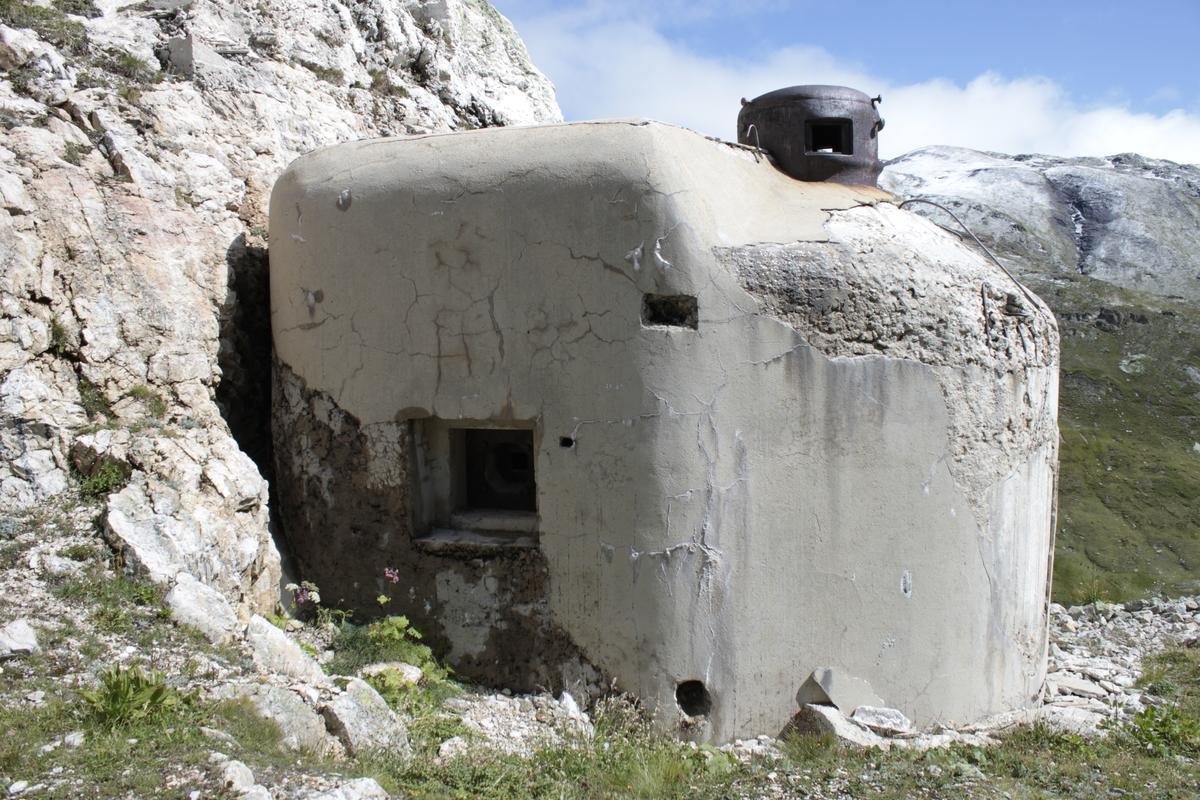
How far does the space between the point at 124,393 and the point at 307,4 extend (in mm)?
4565

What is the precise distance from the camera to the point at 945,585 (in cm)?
506

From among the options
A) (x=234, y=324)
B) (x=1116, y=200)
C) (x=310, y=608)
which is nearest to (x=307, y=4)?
(x=234, y=324)

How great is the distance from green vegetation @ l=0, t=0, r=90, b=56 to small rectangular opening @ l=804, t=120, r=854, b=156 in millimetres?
4981

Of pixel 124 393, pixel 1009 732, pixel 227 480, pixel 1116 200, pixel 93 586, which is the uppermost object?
pixel 1116 200

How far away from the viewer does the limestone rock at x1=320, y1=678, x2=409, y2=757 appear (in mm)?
3766

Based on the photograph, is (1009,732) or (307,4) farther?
(307,4)

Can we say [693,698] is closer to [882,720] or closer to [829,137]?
[882,720]

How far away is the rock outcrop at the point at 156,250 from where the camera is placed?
4.55 meters

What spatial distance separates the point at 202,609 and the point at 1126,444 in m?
16.1

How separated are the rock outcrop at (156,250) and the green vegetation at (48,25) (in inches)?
0.8

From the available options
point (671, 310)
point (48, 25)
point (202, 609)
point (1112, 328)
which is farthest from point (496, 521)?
point (1112, 328)

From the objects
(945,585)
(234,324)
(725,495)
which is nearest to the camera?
(725,495)

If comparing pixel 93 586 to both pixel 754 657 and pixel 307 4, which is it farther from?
pixel 307 4

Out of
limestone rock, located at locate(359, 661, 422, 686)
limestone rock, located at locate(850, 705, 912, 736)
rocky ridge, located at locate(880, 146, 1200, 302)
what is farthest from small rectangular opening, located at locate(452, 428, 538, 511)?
rocky ridge, located at locate(880, 146, 1200, 302)
